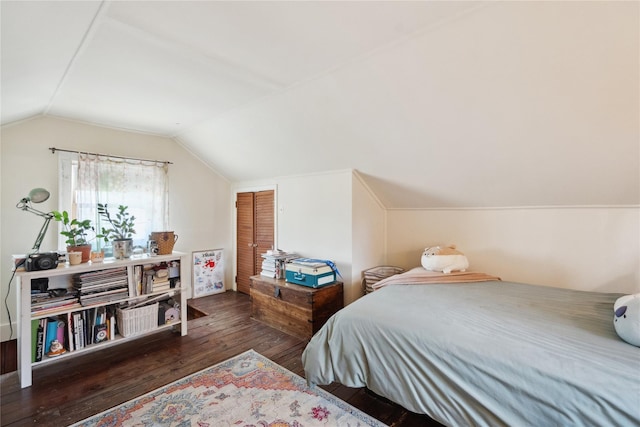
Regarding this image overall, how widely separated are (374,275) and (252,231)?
2.15 m

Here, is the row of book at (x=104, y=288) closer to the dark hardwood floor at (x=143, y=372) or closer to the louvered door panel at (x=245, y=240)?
the dark hardwood floor at (x=143, y=372)

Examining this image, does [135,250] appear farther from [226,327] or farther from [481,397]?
[481,397]

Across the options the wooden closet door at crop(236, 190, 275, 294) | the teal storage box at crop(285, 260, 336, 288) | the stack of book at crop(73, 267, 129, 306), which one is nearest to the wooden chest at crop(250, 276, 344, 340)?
the teal storage box at crop(285, 260, 336, 288)

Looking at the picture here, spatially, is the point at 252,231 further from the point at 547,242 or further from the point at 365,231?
the point at 547,242

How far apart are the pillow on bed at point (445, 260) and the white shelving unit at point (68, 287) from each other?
2596mm

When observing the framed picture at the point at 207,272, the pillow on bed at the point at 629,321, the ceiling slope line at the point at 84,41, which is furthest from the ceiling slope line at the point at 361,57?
the framed picture at the point at 207,272

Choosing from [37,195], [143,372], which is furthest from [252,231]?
[37,195]

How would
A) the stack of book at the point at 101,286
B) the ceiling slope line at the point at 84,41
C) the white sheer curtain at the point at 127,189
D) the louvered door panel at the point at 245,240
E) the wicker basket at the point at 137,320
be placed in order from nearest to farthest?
the ceiling slope line at the point at 84,41 < the stack of book at the point at 101,286 < the wicker basket at the point at 137,320 < the white sheer curtain at the point at 127,189 < the louvered door panel at the point at 245,240

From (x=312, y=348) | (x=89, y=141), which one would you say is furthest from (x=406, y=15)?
(x=89, y=141)

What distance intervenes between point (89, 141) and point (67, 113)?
41cm

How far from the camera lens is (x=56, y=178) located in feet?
10.5

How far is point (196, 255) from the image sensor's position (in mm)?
4379

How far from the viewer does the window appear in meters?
3.26

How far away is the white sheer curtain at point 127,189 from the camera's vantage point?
10.9ft
